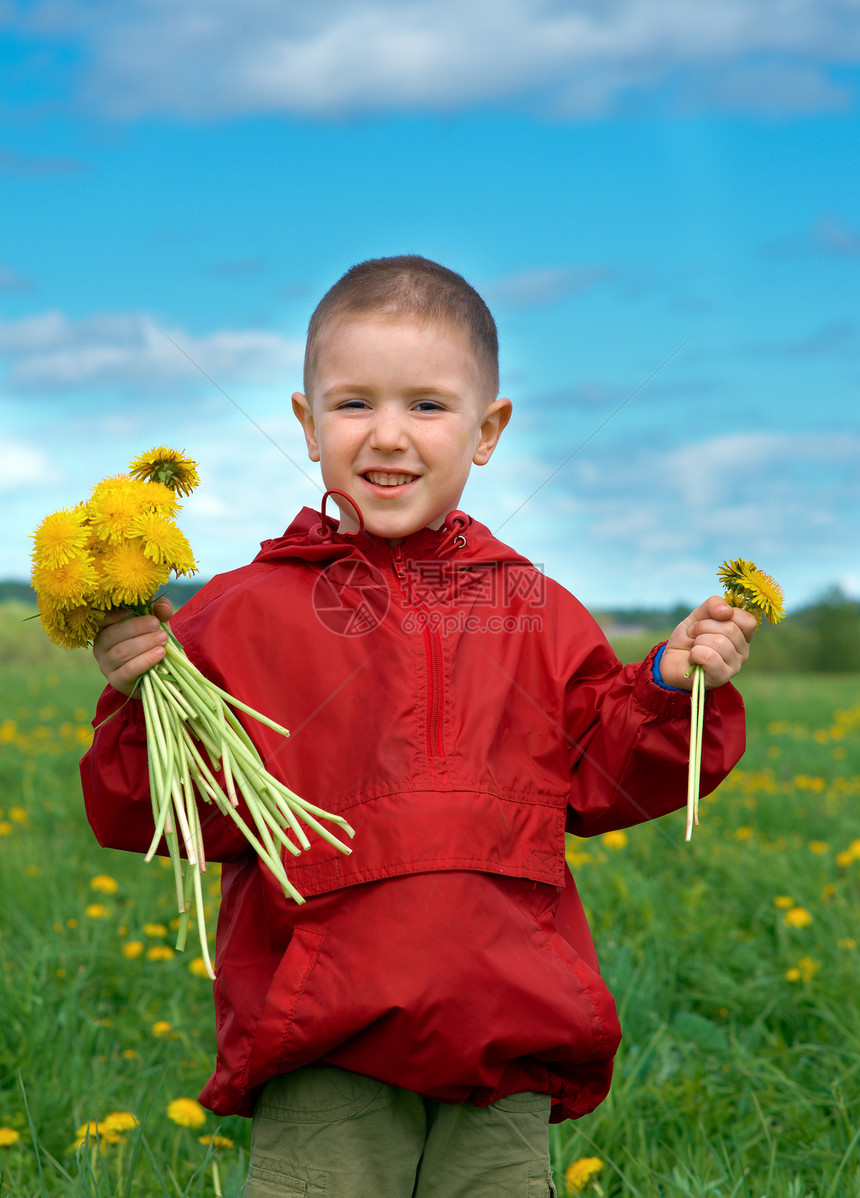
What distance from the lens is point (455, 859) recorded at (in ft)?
5.42

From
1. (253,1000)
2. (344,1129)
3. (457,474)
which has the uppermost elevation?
(457,474)

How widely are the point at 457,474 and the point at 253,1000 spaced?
3.08ft

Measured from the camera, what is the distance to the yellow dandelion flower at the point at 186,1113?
229cm

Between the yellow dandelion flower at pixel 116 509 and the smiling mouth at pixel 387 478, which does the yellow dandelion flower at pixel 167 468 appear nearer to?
the yellow dandelion flower at pixel 116 509

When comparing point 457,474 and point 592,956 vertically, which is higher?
point 457,474

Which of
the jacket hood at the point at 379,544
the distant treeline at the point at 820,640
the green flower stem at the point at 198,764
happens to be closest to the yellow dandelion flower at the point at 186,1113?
the green flower stem at the point at 198,764

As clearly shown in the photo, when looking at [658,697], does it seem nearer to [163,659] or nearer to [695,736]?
[695,736]

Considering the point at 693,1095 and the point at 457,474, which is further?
the point at 693,1095

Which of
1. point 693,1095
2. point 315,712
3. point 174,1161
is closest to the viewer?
point 315,712

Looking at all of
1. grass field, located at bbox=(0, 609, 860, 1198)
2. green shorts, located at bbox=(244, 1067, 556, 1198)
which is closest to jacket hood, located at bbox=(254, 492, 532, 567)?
green shorts, located at bbox=(244, 1067, 556, 1198)

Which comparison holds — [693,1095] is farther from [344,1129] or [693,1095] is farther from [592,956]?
[344,1129]

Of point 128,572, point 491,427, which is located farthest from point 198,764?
point 491,427

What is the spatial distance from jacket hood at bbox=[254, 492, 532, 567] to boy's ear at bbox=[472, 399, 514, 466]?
0.15m

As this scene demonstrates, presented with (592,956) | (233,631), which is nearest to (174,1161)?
(592,956)
